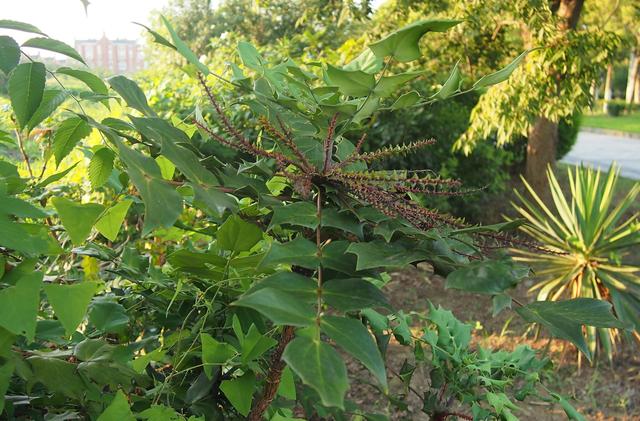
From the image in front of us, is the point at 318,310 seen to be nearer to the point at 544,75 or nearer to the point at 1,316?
the point at 1,316

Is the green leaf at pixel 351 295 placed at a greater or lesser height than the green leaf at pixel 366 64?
lesser

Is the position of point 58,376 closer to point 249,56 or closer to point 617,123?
point 249,56

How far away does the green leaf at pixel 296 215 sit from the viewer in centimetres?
78

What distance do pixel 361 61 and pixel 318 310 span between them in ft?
1.76

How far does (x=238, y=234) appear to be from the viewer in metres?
0.93

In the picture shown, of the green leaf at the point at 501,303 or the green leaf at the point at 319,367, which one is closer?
the green leaf at the point at 319,367

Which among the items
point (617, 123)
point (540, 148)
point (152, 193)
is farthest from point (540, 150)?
point (617, 123)

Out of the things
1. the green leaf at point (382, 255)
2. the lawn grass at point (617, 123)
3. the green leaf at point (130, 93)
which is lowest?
the lawn grass at point (617, 123)

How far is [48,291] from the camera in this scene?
82 cm

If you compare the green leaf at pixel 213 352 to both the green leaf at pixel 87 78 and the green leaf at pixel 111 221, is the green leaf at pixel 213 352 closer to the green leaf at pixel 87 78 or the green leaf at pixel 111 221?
the green leaf at pixel 111 221

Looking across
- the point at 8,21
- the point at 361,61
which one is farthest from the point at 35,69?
the point at 361,61

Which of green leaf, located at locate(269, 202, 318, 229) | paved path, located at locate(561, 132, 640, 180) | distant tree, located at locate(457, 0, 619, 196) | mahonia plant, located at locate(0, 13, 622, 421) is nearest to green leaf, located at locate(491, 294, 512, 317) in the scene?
mahonia plant, located at locate(0, 13, 622, 421)

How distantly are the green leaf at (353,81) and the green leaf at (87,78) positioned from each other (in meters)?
0.42

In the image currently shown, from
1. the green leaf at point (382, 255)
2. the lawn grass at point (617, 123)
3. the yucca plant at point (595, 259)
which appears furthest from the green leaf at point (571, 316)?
the lawn grass at point (617, 123)
